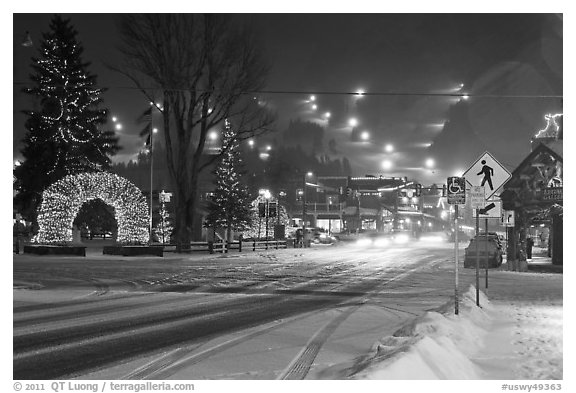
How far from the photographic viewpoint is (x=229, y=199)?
54.5m

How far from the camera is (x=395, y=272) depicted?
2869cm

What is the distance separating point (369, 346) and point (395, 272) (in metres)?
18.7

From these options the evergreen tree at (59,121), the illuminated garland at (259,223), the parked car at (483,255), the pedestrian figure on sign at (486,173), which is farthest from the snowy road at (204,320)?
the illuminated garland at (259,223)

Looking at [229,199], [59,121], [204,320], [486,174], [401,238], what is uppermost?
[59,121]

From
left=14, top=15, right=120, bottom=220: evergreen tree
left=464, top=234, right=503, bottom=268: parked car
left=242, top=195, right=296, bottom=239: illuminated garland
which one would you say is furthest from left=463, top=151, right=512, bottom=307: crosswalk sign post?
left=242, top=195, right=296, bottom=239: illuminated garland

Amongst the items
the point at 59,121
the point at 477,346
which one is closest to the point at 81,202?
the point at 59,121

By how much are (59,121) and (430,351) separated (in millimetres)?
42171

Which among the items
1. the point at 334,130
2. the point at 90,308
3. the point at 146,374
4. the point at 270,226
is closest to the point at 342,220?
the point at 334,130

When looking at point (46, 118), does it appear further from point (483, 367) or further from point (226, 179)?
point (483, 367)

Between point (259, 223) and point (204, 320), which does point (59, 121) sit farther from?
point (204, 320)

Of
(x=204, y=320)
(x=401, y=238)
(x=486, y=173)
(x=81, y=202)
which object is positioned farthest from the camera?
(x=401, y=238)

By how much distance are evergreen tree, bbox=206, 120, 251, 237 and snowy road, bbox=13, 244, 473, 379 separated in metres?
28.3

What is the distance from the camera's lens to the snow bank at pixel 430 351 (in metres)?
7.25

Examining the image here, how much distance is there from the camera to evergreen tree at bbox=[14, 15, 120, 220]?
4447 cm
